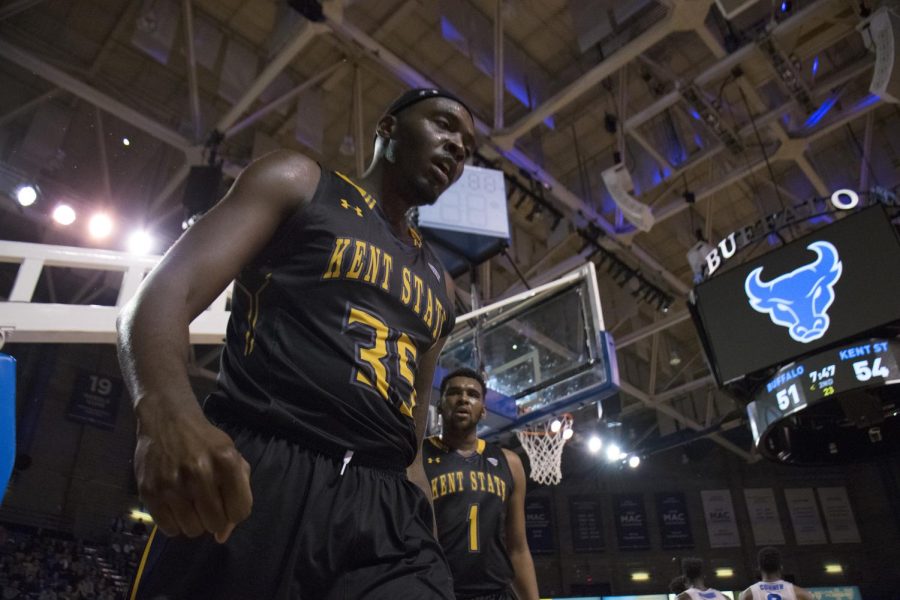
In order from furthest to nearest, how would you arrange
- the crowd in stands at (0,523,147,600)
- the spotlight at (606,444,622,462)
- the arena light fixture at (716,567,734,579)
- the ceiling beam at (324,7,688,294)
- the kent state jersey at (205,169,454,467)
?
the arena light fixture at (716,567,734,579), the spotlight at (606,444,622,462), the crowd in stands at (0,523,147,600), the ceiling beam at (324,7,688,294), the kent state jersey at (205,169,454,467)

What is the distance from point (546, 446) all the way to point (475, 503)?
4312 mm

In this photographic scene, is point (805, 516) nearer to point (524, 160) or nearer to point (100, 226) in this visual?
point (524, 160)

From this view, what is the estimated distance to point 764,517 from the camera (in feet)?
57.0

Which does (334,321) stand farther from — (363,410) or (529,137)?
(529,137)

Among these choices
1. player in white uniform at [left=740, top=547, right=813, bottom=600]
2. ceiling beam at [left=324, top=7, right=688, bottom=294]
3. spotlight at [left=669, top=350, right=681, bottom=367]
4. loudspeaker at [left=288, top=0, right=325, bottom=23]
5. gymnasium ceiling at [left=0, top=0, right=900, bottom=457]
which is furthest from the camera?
spotlight at [left=669, top=350, right=681, bottom=367]

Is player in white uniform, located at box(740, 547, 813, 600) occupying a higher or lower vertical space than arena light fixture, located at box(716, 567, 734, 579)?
lower

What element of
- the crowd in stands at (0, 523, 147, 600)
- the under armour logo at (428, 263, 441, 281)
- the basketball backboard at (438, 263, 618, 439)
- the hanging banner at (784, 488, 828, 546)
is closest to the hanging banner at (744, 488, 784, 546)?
the hanging banner at (784, 488, 828, 546)

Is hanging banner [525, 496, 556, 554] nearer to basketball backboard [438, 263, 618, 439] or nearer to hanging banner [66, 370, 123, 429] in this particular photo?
hanging banner [66, 370, 123, 429]

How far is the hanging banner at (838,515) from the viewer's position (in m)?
16.9

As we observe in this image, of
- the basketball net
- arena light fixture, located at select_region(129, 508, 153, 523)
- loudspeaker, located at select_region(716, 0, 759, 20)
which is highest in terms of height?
loudspeaker, located at select_region(716, 0, 759, 20)

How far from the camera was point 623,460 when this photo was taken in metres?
17.0

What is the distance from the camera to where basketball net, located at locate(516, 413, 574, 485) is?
7664mm

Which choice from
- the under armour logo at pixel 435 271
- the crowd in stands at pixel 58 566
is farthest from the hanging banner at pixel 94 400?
the under armour logo at pixel 435 271

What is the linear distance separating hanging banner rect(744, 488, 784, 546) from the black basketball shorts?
18.4 metres
